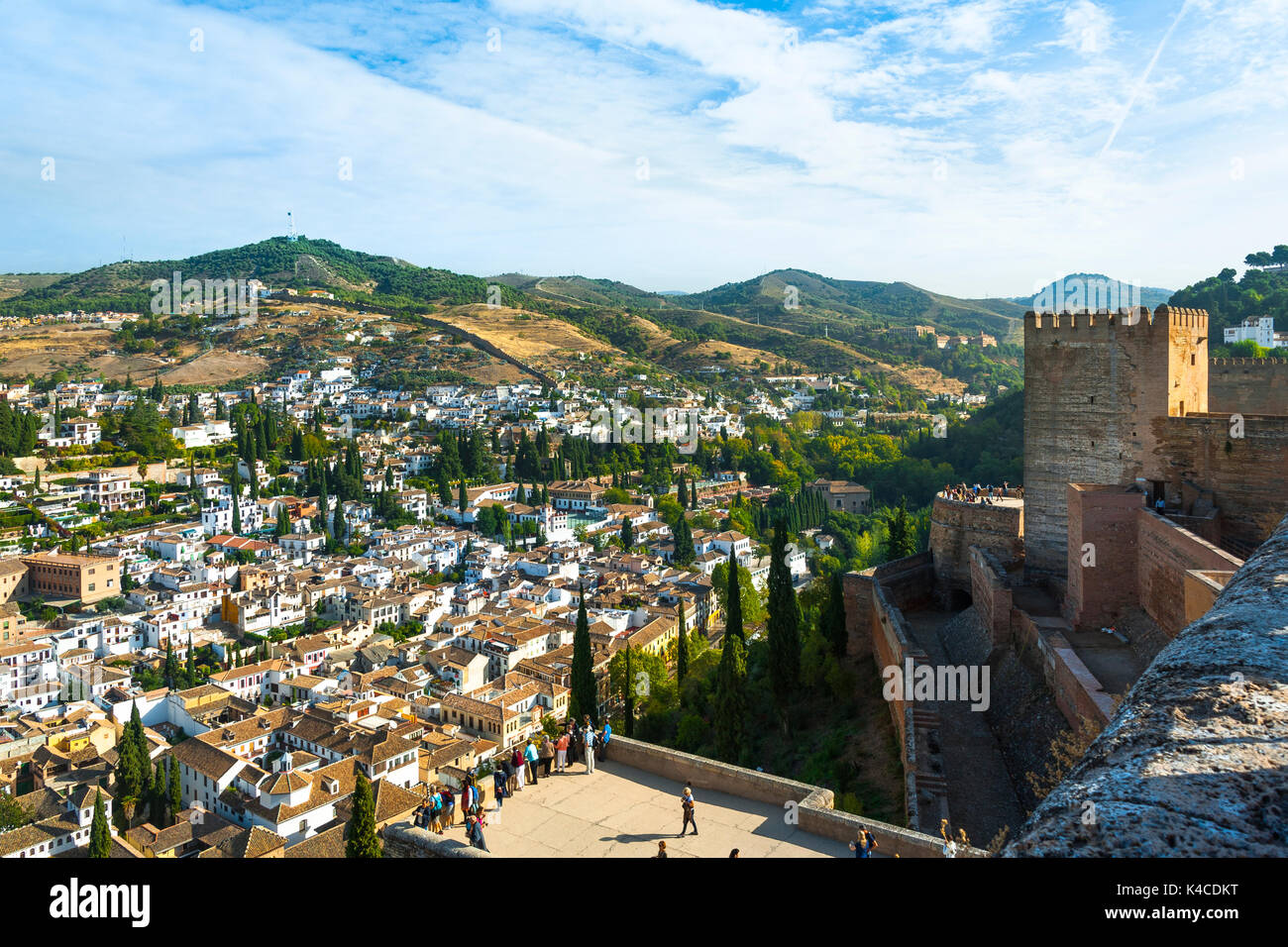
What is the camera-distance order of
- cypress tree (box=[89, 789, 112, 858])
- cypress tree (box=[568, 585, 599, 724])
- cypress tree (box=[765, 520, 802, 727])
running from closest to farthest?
cypress tree (box=[765, 520, 802, 727]) → cypress tree (box=[568, 585, 599, 724]) → cypress tree (box=[89, 789, 112, 858])

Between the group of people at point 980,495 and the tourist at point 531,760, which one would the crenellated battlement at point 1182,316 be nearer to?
the group of people at point 980,495

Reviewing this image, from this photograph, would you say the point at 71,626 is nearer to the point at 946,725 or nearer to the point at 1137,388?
the point at 946,725

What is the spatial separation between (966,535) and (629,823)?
9.87 metres

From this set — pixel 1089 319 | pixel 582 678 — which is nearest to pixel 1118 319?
pixel 1089 319

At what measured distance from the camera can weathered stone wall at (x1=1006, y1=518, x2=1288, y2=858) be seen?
188cm

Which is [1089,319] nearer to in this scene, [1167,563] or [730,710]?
[1167,563]

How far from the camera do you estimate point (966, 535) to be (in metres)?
14.1

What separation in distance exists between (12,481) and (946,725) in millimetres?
45169

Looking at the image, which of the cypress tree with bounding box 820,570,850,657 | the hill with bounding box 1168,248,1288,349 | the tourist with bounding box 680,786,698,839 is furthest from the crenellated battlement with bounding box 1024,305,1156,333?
the hill with bounding box 1168,248,1288,349

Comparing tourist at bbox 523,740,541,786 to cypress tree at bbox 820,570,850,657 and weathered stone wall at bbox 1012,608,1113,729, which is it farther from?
cypress tree at bbox 820,570,850,657

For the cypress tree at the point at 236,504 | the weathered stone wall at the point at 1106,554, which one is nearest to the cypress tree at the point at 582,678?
the weathered stone wall at the point at 1106,554

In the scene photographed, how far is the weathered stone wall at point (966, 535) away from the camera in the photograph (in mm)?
13344

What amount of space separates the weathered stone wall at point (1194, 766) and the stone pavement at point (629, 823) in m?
2.90

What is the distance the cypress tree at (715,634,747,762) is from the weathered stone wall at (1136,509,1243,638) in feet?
22.0
